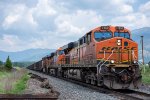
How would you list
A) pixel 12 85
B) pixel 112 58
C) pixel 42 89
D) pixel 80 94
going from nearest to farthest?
1. pixel 80 94
2. pixel 42 89
3. pixel 112 58
4. pixel 12 85

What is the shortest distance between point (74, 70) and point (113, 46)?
299 inches

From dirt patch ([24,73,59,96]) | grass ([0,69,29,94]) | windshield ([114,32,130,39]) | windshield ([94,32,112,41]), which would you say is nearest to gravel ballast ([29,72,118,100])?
dirt patch ([24,73,59,96])

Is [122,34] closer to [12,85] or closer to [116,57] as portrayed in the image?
[116,57]

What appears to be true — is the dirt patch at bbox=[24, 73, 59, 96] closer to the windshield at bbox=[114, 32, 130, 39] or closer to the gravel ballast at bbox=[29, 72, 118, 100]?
the gravel ballast at bbox=[29, 72, 118, 100]

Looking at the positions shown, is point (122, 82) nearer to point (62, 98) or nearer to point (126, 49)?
point (126, 49)

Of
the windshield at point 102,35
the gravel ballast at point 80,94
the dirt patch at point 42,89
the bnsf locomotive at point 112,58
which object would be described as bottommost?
the gravel ballast at point 80,94

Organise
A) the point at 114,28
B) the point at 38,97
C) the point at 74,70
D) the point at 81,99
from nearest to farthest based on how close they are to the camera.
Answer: the point at 38,97 → the point at 81,99 → the point at 114,28 → the point at 74,70

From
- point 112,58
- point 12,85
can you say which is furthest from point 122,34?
point 12,85

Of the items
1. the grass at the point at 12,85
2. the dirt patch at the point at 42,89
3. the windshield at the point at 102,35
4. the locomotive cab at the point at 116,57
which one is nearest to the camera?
the dirt patch at the point at 42,89

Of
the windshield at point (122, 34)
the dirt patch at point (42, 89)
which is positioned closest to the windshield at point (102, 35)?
the windshield at point (122, 34)

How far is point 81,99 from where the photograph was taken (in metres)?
13.7

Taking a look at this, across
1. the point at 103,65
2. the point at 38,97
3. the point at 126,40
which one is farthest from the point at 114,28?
the point at 38,97

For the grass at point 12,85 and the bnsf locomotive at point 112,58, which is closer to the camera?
the grass at point 12,85

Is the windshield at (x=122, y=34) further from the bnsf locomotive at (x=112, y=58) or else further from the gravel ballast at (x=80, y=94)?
the gravel ballast at (x=80, y=94)
